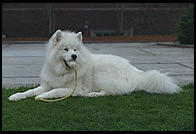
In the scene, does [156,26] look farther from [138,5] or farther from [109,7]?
[109,7]

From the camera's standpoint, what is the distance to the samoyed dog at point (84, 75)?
19.2 ft

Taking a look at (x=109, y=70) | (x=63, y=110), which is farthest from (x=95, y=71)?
(x=63, y=110)

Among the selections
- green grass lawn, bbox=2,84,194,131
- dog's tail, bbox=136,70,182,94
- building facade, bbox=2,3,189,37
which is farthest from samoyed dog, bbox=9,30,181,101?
building facade, bbox=2,3,189,37

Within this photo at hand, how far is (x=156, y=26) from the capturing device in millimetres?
40438

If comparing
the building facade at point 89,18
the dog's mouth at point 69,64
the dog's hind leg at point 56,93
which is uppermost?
the dog's mouth at point 69,64

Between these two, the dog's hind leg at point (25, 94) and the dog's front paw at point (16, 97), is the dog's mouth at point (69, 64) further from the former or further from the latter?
the dog's front paw at point (16, 97)

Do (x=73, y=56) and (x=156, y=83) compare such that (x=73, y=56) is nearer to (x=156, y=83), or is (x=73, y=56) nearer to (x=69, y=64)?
(x=69, y=64)

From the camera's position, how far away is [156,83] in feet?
20.7

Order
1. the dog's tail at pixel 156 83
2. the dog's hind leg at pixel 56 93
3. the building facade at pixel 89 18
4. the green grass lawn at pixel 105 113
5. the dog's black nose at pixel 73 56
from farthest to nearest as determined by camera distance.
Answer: the building facade at pixel 89 18
the dog's tail at pixel 156 83
the dog's hind leg at pixel 56 93
the dog's black nose at pixel 73 56
the green grass lawn at pixel 105 113

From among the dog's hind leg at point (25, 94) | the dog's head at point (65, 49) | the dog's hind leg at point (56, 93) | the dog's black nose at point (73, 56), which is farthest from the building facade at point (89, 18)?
the dog's black nose at point (73, 56)

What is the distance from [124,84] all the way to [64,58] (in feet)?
4.13

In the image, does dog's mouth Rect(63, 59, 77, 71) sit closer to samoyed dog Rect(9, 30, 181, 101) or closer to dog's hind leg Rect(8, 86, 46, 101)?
samoyed dog Rect(9, 30, 181, 101)

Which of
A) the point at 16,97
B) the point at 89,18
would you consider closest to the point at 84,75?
the point at 16,97

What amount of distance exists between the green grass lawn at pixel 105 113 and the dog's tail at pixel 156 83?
7.9 inches
